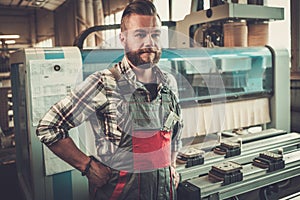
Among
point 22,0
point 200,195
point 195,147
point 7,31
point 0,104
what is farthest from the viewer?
point 7,31

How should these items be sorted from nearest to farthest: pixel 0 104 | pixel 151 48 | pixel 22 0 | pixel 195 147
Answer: pixel 151 48 < pixel 195 147 < pixel 0 104 < pixel 22 0

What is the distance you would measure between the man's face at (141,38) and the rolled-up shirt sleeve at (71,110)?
13 cm

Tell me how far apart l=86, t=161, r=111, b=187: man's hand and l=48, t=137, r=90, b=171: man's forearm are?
0.03 m

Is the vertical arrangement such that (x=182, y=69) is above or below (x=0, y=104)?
above

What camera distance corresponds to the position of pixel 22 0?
16.9ft

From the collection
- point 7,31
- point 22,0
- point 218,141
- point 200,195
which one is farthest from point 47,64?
point 7,31

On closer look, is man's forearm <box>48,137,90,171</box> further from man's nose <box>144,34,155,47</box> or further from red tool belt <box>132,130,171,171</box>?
man's nose <box>144,34,155,47</box>

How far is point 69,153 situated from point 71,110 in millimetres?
135

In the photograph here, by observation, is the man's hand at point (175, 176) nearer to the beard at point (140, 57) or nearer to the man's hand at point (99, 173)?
the man's hand at point (99, 173)

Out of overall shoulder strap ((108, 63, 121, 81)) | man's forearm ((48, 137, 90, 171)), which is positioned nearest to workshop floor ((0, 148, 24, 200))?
man's forearm ((48, 137, 90, 171))

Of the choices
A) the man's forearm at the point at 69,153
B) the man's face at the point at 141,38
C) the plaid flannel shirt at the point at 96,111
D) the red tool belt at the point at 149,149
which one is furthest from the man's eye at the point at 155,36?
the man's forearm at the point at 69,153

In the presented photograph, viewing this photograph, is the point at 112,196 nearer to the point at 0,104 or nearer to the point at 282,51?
the point at 282,51

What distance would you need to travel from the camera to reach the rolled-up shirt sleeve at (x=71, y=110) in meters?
0.99

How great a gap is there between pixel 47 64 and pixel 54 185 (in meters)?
0.50
